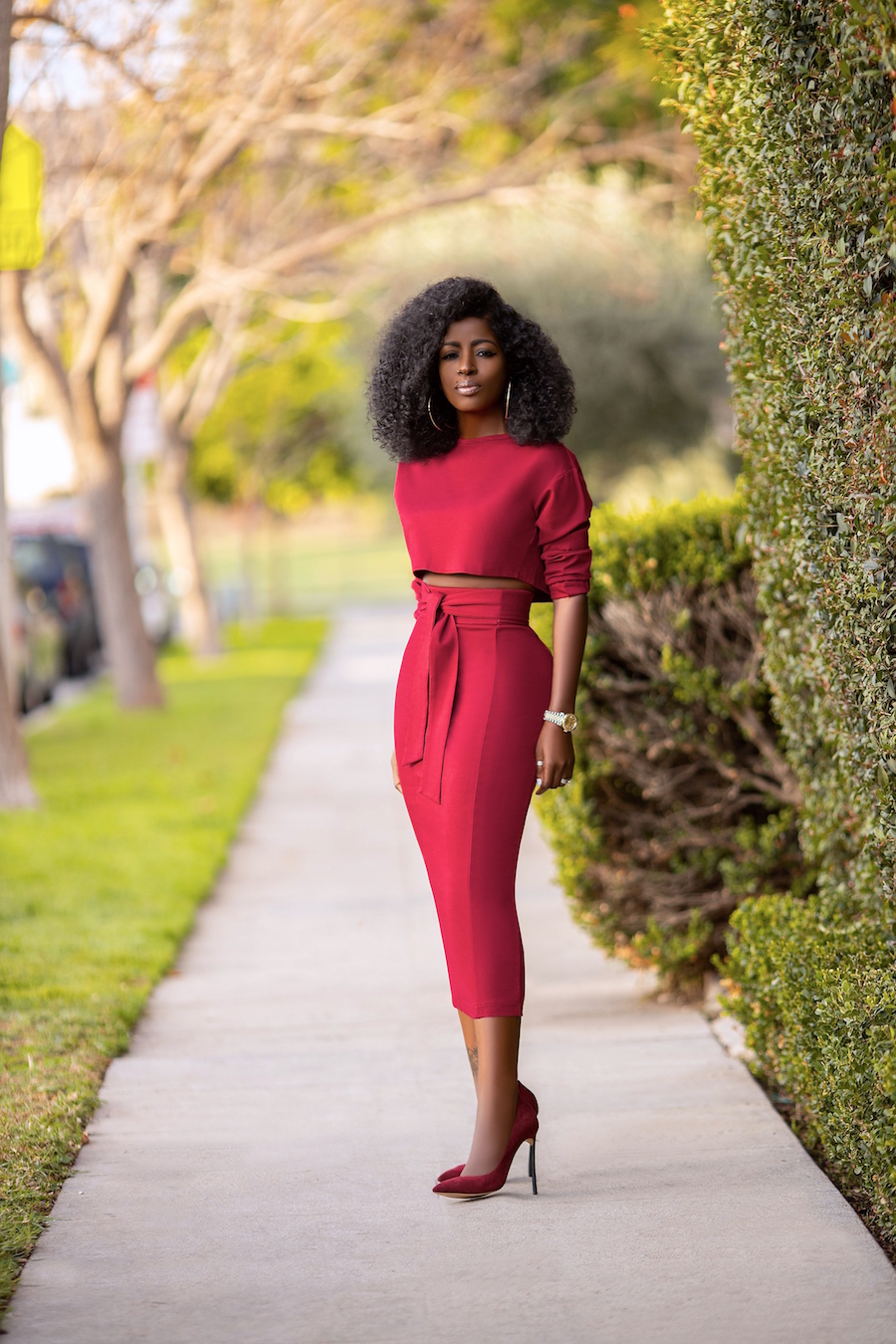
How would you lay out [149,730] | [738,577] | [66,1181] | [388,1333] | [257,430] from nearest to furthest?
1. [388,1333]
2. [66,1181]
3. [738,577]
4. [149,730]
5. [257,430]

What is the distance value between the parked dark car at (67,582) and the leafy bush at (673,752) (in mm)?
13827

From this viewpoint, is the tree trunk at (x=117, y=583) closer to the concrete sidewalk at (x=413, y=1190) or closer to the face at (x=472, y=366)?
the concrete sidewalk at (x=413, y=1190)

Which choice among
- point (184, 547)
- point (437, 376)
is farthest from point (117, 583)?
point (437, 376)

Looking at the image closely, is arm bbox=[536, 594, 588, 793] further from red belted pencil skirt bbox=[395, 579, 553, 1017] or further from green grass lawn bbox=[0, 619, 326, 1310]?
green grass lawn bbox=[0, 619, 326, 1310]

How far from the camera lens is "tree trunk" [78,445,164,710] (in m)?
15.0

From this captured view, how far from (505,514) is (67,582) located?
57.6 ft

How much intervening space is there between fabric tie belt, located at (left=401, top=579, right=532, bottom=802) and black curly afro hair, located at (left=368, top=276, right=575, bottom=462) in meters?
0.36

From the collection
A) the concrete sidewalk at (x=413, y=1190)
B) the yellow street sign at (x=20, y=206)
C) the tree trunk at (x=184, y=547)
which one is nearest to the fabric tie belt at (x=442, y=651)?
the concrete sidewalk at (x=413, y=1190)

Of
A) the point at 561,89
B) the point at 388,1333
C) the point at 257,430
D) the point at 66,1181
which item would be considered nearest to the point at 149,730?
the point at 561,89

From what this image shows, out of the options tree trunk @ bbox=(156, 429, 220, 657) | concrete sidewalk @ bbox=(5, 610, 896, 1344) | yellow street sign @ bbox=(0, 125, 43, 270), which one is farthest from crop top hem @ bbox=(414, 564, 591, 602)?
tree trunk @ bbox=(156, 429, 220, 657)

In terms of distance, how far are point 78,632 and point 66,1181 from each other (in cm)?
1831

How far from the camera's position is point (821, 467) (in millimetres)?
3828

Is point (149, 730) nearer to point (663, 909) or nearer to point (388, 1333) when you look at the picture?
point (663, 909)

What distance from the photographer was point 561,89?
14.9 m
